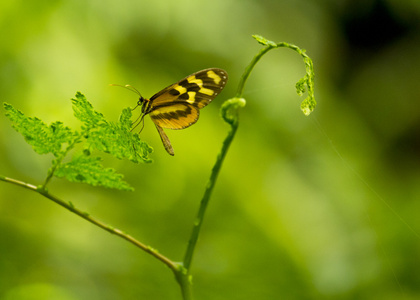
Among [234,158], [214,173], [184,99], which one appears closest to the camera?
[214,173]

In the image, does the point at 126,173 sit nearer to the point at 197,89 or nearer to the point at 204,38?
the point at 204,38

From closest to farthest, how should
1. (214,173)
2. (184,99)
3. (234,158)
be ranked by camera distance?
(214,173), (184,99), (234,158)

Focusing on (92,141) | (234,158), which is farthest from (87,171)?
(234,158)

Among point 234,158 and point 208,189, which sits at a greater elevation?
point 208,189

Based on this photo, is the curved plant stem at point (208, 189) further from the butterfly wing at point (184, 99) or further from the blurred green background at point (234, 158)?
the blurred green background at point (234, 158)

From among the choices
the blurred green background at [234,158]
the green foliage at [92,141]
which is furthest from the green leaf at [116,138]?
the blurred green background at [234,158]

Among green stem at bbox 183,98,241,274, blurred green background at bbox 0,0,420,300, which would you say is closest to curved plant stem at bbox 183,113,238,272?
green stem at bbox 183,98,241,274

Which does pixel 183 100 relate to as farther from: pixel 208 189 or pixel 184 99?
pixel 208 189

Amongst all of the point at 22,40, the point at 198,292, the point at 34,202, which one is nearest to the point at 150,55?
the point at 22,40
